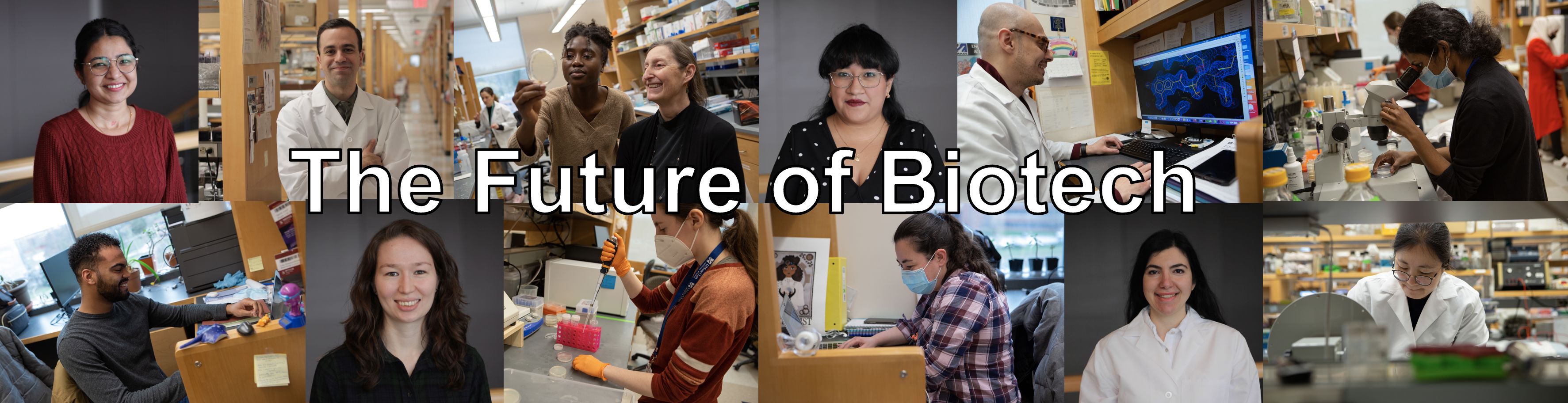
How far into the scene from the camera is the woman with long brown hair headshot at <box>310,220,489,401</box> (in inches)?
123

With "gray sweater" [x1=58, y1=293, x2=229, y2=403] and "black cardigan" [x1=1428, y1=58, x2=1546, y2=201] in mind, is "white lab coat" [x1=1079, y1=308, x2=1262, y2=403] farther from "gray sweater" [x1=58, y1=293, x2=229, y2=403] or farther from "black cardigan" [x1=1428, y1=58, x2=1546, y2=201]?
"gray sweater" [x1=58, y1=293, x2=229, y2=403]

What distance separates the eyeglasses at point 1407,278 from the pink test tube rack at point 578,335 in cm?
296

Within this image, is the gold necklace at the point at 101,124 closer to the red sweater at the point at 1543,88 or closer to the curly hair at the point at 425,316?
the curly hair at the point at 425,316

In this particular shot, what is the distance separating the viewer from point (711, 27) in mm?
3100

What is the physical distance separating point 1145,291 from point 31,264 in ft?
13.2

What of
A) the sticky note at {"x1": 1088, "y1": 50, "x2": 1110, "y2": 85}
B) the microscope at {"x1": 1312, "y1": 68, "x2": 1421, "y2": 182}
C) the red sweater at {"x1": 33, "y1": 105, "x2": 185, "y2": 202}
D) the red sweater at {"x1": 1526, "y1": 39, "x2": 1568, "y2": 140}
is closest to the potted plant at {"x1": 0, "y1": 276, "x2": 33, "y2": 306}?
the red sweater at {"x1": 33, "y1": 105, "x2": 185, "y2": 202}

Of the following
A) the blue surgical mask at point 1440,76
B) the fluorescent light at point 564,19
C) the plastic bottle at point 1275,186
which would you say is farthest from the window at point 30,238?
the blue surgical mask at point 1440,76

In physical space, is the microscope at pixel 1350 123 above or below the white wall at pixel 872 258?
above

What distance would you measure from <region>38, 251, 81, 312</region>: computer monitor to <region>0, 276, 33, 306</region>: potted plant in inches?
3.5

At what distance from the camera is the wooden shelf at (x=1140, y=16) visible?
3043 mm

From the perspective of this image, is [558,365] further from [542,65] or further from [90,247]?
[90,247]

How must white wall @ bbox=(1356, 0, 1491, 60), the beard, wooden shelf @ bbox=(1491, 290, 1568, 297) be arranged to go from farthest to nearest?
wooden shelf @ bbox=(1491, 290, 1568, 297)
white wall @ bbox=(1356, 0, 1491, 60)
the beard

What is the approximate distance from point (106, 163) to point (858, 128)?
272 cm

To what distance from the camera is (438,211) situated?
3.14 meters
